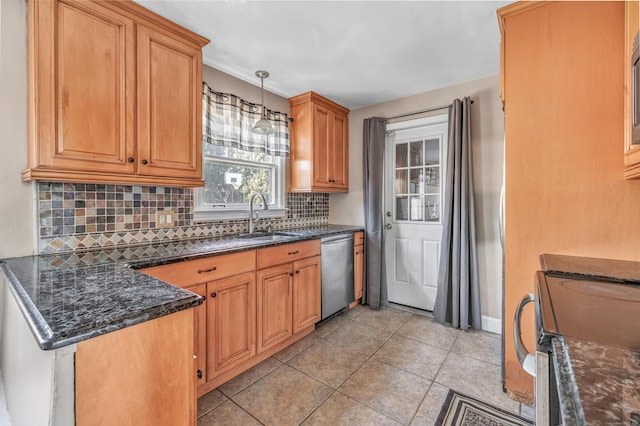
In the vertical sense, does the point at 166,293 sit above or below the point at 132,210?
below

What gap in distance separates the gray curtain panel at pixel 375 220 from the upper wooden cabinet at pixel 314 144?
428mm

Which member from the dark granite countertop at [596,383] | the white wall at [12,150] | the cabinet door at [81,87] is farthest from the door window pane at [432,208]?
the white wall at [12,150]

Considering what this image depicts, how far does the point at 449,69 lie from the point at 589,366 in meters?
2.66

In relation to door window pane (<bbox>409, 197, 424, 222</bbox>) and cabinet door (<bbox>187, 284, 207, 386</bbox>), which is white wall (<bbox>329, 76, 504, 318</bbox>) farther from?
cabinet door (<bbox>187, 284, 207, 386</bbox>)

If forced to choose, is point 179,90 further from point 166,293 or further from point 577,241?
point 577,241

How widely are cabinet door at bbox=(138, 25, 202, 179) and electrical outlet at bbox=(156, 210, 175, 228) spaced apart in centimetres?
40

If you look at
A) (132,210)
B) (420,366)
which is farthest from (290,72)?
(420,366)

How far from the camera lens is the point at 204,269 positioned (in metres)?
1.72

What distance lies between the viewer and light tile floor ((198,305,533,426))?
5.32 feet

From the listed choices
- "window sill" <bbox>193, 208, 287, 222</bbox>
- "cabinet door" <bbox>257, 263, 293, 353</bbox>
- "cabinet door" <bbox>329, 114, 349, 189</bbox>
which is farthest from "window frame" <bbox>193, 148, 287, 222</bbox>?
"cabinet door" <bbox>257, 263, 293, 353</bbox>

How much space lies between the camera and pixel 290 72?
102 inches

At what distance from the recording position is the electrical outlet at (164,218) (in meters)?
2.09

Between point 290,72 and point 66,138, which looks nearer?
point 66,138

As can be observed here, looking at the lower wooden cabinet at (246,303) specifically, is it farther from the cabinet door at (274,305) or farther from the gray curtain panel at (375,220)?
the gray curtain panel at (375,220)
